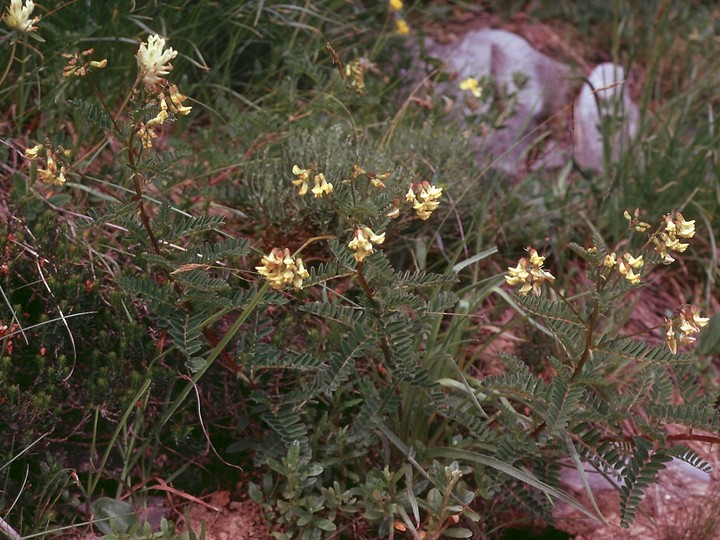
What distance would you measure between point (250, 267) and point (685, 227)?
3.92 feet

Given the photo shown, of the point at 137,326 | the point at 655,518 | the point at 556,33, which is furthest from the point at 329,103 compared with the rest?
the point at 556,33

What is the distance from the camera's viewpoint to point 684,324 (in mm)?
1666

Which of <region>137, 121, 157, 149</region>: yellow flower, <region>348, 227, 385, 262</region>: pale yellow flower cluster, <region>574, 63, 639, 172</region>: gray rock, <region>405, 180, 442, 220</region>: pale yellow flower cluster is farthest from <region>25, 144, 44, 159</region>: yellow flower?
<region>574, 63, 639, 172</region>: gray rock

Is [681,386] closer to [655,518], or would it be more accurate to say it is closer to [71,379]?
[655,518]

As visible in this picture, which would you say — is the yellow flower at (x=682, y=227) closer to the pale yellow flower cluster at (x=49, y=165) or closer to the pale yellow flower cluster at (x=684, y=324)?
the pale yellow flower cluster at (x=684, y=324)

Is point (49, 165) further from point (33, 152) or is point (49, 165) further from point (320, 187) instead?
point (320, 187)

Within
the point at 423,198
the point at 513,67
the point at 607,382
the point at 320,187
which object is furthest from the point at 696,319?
the point at 513,67

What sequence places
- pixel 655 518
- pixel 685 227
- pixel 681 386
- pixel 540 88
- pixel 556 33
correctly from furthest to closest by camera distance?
pixel 556 33 < pixel 540 88 < pixel 655 518 < pixel 681 386 < pixel 685 227

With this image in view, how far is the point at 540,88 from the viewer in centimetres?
395

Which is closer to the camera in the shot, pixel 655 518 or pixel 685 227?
pixel 685 227

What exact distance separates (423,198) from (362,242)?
23 centimetres

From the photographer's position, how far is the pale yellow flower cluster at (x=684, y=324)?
1.67 m

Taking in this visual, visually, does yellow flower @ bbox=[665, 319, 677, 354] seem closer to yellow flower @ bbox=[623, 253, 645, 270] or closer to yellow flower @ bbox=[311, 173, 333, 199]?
yellow flower @ bbox=[623, 253, 645, 270]

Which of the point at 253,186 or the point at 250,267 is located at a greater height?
the point at 253,186
